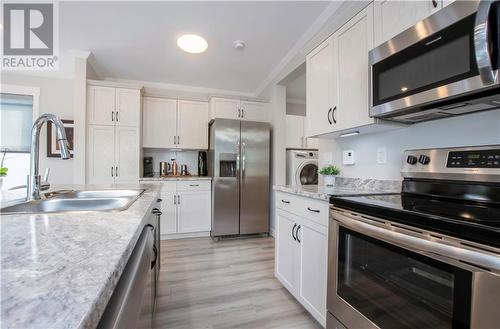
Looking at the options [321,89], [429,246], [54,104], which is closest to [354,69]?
[321,89]

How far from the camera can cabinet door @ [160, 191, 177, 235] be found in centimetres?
330

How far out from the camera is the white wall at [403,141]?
1.17 meters

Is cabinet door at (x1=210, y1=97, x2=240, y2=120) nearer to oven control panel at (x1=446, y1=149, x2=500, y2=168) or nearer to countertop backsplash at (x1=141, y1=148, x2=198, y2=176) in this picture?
countertop backsplash at (x1=141, y1=148, x2=198, y2=176)

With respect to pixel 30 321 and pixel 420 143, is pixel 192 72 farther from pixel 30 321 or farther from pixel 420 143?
pixel 30 321

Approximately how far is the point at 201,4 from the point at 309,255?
228cm

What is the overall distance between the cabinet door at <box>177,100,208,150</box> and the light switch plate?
8.02 feet

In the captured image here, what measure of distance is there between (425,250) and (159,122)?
12.0ft

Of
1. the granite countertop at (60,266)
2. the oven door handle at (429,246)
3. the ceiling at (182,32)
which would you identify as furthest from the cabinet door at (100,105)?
the oven door handle at (429,246)

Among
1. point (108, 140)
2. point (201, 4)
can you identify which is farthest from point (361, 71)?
point (108, 140)

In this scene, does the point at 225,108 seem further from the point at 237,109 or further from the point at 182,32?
the point at 182,32

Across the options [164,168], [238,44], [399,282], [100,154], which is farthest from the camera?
[164,168]

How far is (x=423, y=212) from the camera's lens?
877 millimetres

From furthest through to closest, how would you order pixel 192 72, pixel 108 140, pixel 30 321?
pixel 192 72 → pixel 108 140 → pixel 30 321

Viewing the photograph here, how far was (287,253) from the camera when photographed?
1.88 meters
